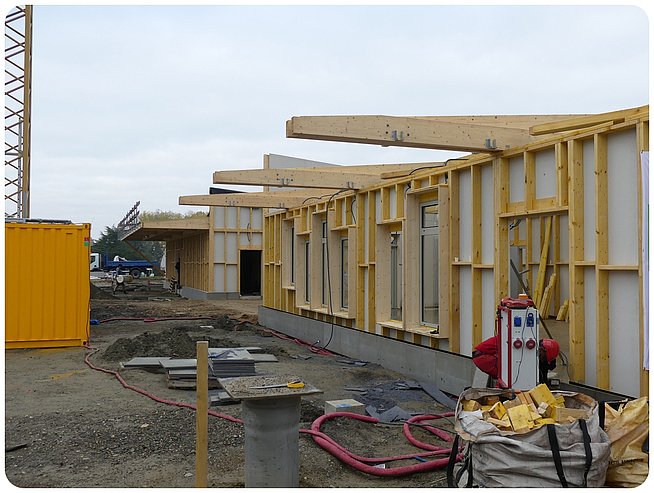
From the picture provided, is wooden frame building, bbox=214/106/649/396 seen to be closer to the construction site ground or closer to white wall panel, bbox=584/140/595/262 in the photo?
white wall panel, bbox=584/140/595/262

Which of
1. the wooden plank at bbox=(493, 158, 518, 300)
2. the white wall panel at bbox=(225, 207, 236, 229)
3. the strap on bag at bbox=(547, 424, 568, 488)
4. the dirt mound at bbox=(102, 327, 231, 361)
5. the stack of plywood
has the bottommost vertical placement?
the dirt mound at bbox=(102, 327, 231, 361)

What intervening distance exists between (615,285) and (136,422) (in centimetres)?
564

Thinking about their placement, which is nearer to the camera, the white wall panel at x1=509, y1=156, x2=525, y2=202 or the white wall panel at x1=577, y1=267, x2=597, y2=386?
the white wall panel at x1=577, y1=267, x2=597, y2=386

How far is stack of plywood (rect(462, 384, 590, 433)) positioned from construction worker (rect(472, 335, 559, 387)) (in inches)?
50.0

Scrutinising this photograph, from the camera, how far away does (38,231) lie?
12773mm

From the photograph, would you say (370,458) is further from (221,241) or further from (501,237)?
(221,241)

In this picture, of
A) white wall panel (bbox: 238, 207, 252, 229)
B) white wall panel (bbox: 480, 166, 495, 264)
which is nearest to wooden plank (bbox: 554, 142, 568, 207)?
white wall panel (bbox: 480, 166, 495, 264)

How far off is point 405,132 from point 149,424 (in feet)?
15.3

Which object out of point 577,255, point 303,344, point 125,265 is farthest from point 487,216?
point 125,265

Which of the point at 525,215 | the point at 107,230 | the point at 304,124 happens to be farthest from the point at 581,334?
the point at 107,230

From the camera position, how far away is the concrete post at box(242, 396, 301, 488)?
15.9 ft

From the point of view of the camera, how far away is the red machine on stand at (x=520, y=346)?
668cm

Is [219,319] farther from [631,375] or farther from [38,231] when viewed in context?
[631,375]

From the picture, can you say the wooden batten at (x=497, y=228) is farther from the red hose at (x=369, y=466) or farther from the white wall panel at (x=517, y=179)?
the red hose at (x=369, y=466)
